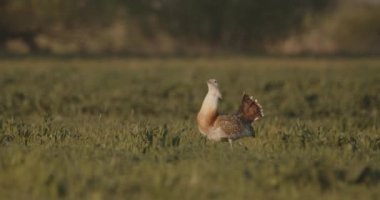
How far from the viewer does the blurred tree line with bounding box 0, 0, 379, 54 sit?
54219 millimetres

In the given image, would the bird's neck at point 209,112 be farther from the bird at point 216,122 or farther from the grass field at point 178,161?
the grass field at point 178,161

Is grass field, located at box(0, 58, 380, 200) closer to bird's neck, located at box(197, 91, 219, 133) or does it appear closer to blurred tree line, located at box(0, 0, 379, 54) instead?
bird's neck, located at box(197, 91, 219, 133)

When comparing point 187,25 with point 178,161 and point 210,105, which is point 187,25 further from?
point 178,161

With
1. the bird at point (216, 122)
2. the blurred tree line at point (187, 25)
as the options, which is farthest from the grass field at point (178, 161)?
the blurred tree line at point (187, 25)

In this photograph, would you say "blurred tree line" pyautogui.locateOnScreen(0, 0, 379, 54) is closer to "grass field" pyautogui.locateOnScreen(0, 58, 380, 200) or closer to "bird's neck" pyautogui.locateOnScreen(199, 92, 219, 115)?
"grass field" pyautogui.locateOnScreen(0, 58, 380, 200)

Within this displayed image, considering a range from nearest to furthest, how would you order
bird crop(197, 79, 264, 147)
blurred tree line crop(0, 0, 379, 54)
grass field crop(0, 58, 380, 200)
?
grass field crop(0, 58, 380, 200), bird crop(197, 79, 264, 147), blurred tree line crop(0, 0, 379, 54)

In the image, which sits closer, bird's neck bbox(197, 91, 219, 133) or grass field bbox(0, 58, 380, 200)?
grass field bbox(0, 58, 380, 200)

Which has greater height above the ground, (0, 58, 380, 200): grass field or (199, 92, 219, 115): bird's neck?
(199, 92, 219, 115): bird's neck

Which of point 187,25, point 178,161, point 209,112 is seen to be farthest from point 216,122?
point 187,25

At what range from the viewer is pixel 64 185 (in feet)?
23.6

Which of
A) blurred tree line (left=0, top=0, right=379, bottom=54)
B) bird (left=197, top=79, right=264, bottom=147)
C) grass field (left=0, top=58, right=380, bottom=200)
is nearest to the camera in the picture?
grass field (left=0, top=58, right=380, bottom=200)

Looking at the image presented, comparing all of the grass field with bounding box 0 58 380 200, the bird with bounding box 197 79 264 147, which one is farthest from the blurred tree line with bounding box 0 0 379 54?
the bird with bounding box 197 79 264 147

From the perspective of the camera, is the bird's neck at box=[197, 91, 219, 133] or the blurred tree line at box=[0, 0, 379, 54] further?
the blurred tree line at box=[0, 0, 379, 54]

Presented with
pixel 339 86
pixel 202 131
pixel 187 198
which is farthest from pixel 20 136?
pixel 339 86
